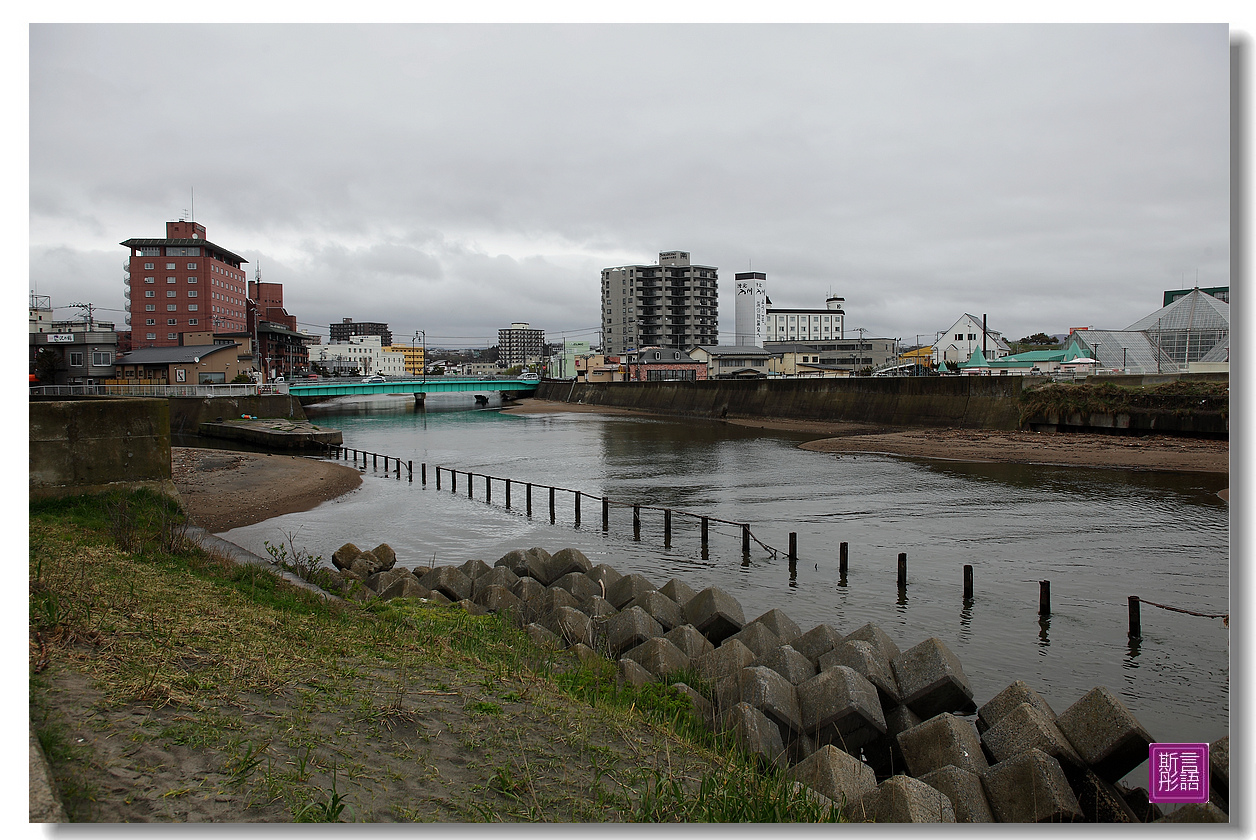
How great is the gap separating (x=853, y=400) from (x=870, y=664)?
48216 millimetres

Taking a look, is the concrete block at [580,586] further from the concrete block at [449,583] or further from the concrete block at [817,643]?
the concrete block at [817,643]

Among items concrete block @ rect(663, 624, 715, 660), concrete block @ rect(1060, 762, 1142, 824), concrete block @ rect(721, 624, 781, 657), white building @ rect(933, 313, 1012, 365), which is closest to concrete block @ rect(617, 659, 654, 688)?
concrete block @ rect(663, 624, 715, 660)

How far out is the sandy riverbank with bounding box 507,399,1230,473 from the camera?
29.4 m

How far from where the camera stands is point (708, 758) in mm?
5109

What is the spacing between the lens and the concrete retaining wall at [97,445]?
12.8 metres

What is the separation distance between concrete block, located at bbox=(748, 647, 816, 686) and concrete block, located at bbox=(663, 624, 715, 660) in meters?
0.69

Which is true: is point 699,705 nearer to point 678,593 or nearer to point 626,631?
point 626,631

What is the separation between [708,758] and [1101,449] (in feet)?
116

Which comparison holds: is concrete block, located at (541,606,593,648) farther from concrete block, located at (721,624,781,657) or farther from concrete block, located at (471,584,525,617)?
concrete block, located at (721,624,781,657)

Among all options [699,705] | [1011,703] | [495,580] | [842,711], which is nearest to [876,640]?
[1011,703]

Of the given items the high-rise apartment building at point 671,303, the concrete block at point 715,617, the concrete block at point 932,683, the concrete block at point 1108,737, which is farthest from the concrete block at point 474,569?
the high-rise apartment building at point 671,303

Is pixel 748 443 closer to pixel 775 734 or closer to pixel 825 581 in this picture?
pixel 825 581

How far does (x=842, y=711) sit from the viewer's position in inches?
258

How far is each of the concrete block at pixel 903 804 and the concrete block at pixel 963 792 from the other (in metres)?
0.36
